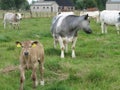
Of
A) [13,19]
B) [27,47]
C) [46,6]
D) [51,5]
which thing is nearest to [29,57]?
[27,47]

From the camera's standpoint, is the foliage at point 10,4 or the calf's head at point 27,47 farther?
the foliage at point 10,4

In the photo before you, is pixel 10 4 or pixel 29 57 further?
pixel 10 4

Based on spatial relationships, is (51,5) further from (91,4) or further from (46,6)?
(91,4)

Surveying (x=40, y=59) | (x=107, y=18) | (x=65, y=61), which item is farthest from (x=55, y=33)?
(x=107, y=18)

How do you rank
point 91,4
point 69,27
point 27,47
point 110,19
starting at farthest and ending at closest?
point 91,4
point 110,19
point 69,27
point 27,47

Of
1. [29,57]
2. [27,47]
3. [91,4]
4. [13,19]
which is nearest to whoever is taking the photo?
[27,47]

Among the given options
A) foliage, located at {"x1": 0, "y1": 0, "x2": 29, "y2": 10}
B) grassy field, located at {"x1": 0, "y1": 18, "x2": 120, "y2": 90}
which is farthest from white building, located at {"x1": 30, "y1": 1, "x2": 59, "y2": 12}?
grassy field, located at {"x1": 0, "y1": 18, "x2": 120, "y2": 90}

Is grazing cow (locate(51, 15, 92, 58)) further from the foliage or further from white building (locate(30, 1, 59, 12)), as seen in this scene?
white building (locate(30, 1, 59, 12))

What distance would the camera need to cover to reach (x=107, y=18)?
25.0 metres

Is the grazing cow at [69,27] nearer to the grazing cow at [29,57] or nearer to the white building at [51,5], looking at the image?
the grazing cow at [29,57]

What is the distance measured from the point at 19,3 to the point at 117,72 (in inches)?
3021

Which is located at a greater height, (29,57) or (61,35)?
(29,57)

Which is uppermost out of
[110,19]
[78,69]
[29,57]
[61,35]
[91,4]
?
[29,57]

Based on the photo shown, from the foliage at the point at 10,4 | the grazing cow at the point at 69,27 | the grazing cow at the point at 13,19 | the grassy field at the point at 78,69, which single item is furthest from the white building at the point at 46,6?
the grazing cow at the point at 69,27
